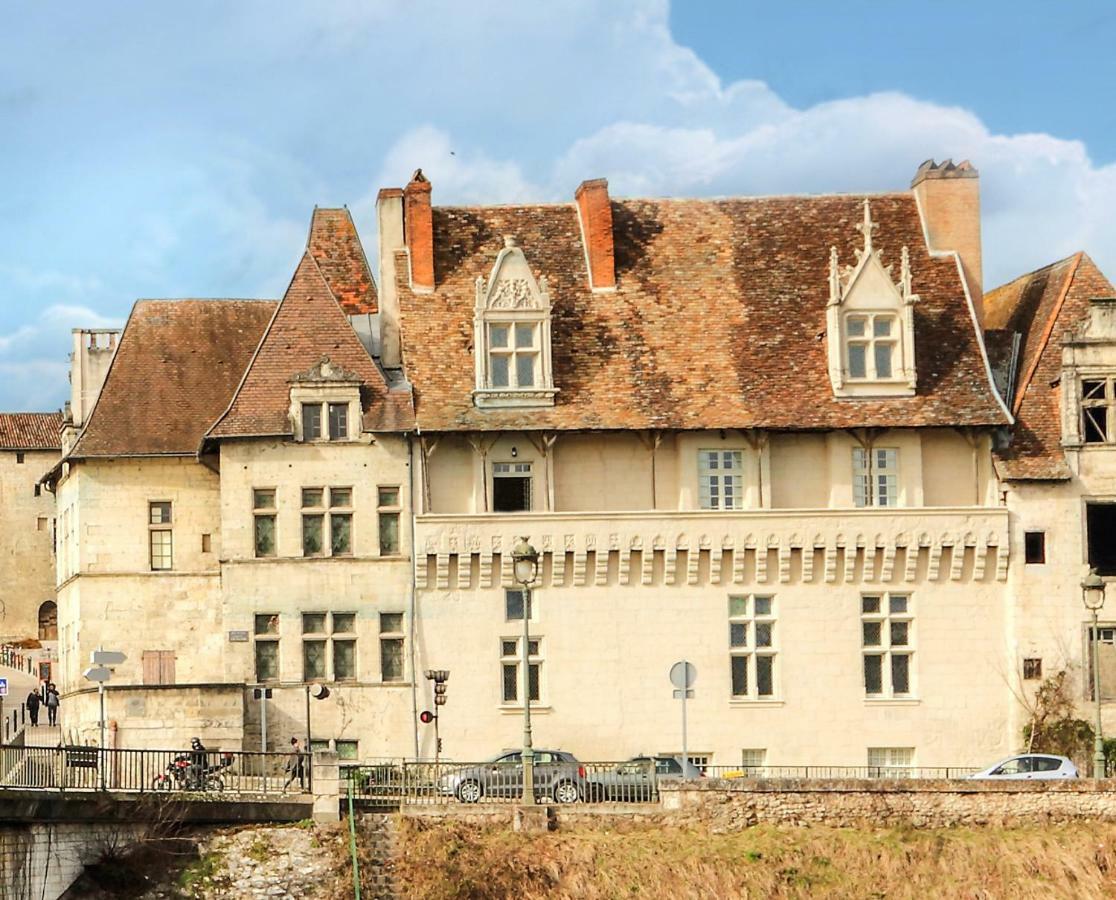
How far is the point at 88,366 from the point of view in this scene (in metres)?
66.4

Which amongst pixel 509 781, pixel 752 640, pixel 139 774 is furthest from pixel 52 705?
pixel 509 781

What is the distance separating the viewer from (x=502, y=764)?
49781 mm

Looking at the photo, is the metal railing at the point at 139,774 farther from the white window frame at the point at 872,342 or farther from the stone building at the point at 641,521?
the white window frame at the point at 872,342

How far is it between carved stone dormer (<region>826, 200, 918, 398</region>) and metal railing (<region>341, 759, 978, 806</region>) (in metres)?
11.7

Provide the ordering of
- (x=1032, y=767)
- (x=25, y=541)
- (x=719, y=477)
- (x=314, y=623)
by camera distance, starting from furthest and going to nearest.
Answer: (x=25, y=541) < (x=719, y=477) < (x=314, y=623) < (x=1032, y=767)

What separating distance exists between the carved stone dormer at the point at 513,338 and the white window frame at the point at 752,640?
6.43 meters

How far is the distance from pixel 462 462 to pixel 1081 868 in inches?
682

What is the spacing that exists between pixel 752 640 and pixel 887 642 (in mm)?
3101

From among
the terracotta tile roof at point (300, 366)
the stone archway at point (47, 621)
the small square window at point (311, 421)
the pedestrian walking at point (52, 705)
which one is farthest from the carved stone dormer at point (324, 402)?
the stone archway at point (47, 621)

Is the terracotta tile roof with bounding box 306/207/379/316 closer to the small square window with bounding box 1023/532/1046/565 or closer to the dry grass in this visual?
the small square window with bounding box 1023/532/1046/565

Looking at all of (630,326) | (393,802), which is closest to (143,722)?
(393,802)

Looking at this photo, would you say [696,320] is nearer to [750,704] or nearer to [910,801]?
[750,704]

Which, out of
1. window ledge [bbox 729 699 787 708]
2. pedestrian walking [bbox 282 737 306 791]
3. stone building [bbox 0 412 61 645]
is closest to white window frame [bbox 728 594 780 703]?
window ledge [bbox 729 699 787 708]

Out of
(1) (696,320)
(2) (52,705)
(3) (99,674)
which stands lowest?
(2) (52,705)
